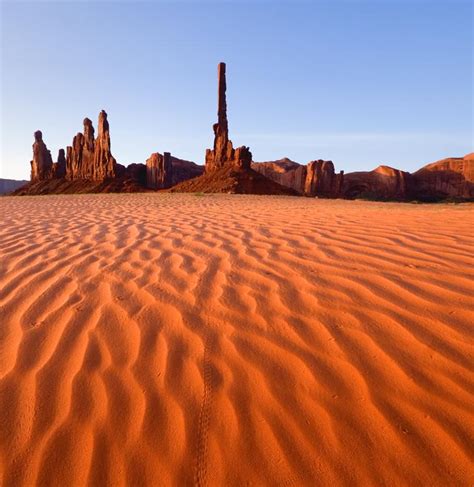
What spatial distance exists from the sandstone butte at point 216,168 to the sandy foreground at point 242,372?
3737cm

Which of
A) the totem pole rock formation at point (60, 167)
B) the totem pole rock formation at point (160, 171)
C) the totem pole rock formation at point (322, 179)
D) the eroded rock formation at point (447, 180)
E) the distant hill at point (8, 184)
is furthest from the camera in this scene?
the distant hill at point (8, 184)

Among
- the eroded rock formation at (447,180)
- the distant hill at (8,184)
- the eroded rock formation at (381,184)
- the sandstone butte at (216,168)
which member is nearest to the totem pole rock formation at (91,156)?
the sandstone butte at (216,168)

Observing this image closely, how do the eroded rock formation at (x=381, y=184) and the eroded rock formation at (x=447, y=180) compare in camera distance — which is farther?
the eroded rock formation at (x=447, y=180)

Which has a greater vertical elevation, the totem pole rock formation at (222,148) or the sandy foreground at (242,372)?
the totem pole rock formation at (222,148)

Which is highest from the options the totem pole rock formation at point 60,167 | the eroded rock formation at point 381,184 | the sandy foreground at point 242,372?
the totem pole rock formation at point 60,167

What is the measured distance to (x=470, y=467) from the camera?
4.79ft

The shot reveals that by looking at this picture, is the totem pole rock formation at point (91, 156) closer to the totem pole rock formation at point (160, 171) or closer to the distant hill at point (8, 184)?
the totem pole rock formation at point (160, 171)

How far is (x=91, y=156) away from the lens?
177 ft

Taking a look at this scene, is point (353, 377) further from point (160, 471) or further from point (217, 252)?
point (217, 252)

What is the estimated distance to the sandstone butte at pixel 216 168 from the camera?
47.8 metres

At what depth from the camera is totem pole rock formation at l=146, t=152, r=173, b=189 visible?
51.1m

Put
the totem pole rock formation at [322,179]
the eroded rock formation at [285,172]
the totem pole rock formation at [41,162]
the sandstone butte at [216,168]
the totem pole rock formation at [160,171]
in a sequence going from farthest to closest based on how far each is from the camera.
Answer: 1. the totem pole rock formation at [41,162]
2. the eroded rock formation at [285,172]
3. the totem pole rock formation at [160,171]
4. the totem pole rock formation at [322,179]
5. the sandstone butte at [216,168]

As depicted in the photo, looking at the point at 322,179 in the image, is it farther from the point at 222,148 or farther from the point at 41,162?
the point at 41,162

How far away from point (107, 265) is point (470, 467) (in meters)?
3.09
